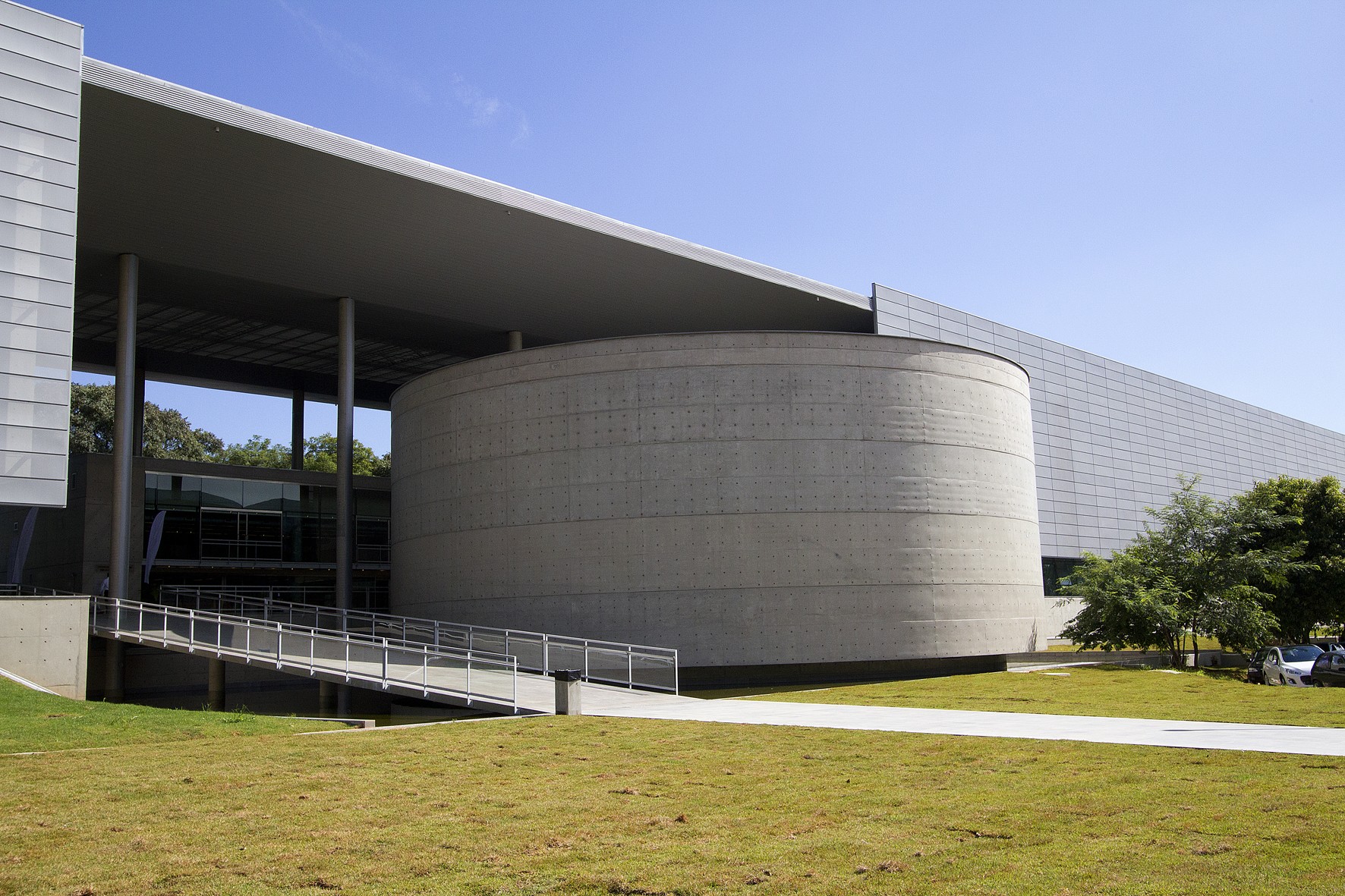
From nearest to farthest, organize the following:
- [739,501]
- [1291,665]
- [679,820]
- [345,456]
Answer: [679,820] → [1291,665] → [739,501] → [345,456]

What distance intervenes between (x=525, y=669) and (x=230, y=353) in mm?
29280

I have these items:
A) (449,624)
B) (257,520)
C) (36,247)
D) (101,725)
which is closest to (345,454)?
(257,520)

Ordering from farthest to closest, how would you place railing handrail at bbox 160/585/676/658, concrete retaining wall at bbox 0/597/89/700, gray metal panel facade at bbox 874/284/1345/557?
1. gray metal panel facade at bbox 874/284/1345/557
2. railing handrail at bbox 160/585/676/658
3. concrete retaining wall at bbox 0/597/89/700

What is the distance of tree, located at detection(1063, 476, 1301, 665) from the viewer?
30828 millimetres

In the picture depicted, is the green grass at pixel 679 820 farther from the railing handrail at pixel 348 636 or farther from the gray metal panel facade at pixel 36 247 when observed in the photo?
the gray metal panel facade at pixel 36 247

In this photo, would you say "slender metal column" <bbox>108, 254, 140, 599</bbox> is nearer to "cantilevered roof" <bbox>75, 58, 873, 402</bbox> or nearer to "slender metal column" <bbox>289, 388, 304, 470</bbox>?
"cantilevered roof" <bbox>75, 58, 873, 402</bbox>

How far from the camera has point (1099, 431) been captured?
53.3m

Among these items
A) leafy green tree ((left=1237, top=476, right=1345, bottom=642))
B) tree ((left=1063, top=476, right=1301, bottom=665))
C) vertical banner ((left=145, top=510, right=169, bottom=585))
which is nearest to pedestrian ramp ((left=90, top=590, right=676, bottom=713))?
vertical banner ((left=145, top=510, right=169, bottom=585))

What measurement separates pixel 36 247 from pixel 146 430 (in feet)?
191

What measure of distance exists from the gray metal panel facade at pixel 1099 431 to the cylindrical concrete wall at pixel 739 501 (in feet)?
42.3

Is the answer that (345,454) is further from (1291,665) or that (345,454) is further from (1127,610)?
(1291,665)

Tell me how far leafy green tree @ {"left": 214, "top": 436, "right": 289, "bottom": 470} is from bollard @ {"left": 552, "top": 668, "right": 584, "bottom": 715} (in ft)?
236

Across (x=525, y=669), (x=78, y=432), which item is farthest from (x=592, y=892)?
(x=78, y=432)

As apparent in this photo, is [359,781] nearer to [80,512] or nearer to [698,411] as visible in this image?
[698,411]
